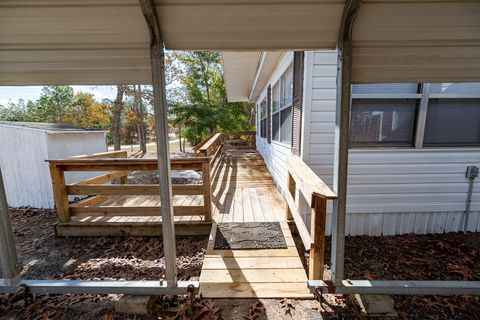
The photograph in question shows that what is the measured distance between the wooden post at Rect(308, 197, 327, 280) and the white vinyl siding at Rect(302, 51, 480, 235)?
3.96 ft

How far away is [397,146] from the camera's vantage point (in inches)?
120

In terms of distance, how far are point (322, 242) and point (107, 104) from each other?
2319cm

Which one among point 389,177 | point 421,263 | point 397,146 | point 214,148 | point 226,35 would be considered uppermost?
point 226,35

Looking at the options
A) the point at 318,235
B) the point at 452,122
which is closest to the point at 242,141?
the point at 452,122

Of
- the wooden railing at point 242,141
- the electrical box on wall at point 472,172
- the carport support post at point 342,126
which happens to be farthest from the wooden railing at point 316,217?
the wooden railing at point 242,141

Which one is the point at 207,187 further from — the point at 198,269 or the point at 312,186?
the point at 312,186

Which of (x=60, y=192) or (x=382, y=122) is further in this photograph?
(x=60, y=192)

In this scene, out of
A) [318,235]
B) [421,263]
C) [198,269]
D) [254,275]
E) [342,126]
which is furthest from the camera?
[421,263]

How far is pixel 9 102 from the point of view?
29.7 meters

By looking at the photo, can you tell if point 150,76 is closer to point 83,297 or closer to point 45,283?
point 45,283

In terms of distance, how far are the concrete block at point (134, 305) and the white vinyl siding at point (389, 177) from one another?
8.04ft

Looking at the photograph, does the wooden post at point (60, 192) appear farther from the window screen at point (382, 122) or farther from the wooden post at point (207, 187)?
the window screen at point (382, 122)

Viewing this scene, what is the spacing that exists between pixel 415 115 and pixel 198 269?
3613mm

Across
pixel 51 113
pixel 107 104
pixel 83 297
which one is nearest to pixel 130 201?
pixel 83 297
